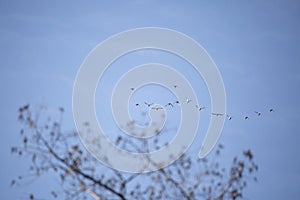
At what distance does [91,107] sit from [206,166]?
3.57m

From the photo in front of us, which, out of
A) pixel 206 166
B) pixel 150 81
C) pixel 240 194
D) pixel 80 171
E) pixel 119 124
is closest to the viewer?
pixel 80 171

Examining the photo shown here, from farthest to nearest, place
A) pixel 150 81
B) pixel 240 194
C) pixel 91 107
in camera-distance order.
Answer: pixel 150 81 < pixel 91 107 < pixel 240 194

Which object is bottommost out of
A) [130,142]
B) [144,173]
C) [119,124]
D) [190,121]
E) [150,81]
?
[144,173]

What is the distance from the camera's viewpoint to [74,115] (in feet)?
35.0

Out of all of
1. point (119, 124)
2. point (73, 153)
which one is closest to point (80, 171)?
point (73, 153)

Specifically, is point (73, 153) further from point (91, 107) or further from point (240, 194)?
point (240, 194)

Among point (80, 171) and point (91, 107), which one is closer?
point (80, 171)

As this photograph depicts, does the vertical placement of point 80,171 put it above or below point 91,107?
below

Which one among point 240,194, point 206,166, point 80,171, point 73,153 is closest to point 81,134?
point 73,153

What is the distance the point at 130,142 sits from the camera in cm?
905

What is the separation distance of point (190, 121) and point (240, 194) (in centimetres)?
324

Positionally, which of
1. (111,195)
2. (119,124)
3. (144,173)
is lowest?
(111,195)

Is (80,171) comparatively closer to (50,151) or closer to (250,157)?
(50,151)

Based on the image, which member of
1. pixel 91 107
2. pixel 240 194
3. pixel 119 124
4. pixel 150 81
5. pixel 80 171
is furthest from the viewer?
pixel 150 81
